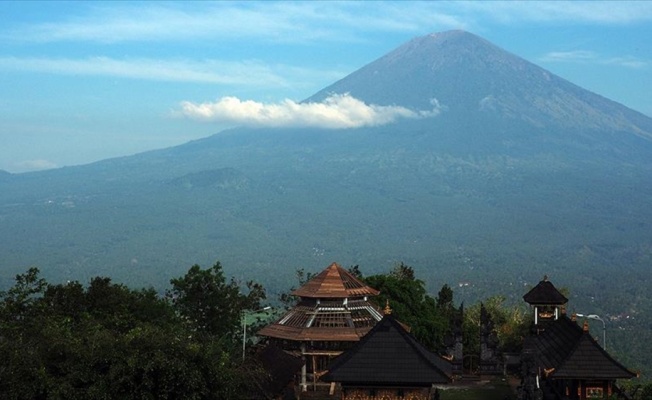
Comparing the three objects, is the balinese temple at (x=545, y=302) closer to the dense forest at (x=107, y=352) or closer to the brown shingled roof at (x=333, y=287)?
the brown shingled roof at (x=333, y=287)

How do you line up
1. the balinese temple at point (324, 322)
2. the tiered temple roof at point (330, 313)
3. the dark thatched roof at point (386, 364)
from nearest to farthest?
the dark thatched roof at point (386, 364) < the balinese temple at point (324, 322) < the tiered temple roof at point (330, 313)

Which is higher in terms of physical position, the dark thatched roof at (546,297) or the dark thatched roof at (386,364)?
the dark thatched roof at (546,297)

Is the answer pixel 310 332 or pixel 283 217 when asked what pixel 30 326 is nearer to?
pixel 310 332

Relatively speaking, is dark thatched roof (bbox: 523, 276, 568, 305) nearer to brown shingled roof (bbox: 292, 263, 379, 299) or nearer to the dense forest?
brown shingled roof (bbox: 292, 263, 379, 299)

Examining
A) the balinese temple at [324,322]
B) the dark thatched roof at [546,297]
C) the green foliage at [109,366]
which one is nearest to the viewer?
the green foliage at [109,366]

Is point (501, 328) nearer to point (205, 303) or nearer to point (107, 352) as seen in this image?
point (205, 303)

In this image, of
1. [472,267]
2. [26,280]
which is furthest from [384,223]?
[26,280]

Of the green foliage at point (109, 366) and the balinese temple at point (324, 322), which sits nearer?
the green foliage at point (109, 366)

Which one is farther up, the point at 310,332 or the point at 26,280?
the point at 26,280

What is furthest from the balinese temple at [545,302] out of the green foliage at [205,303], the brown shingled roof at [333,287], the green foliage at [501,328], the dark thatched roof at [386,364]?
the dark thatched roof at [386,364]
